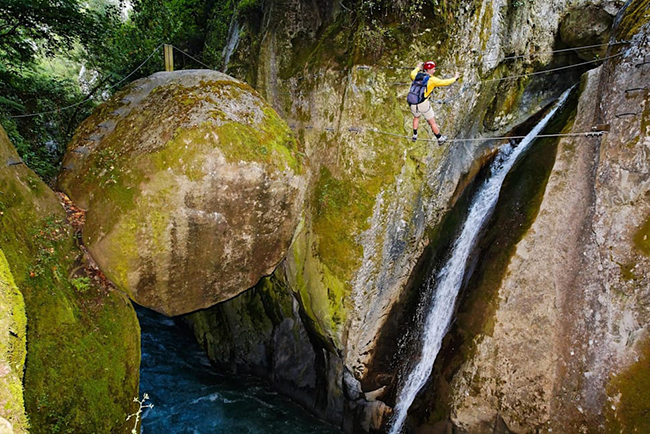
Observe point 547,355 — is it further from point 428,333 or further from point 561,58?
point 561,58

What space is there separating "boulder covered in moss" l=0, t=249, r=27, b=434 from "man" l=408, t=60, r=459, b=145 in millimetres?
6891

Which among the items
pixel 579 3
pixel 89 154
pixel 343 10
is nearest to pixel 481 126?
pixel 579 3

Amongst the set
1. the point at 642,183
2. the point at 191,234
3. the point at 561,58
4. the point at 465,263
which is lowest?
the point at 191,234

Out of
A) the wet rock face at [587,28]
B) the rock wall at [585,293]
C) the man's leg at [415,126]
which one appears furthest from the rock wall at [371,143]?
the rock wall at [585,293]

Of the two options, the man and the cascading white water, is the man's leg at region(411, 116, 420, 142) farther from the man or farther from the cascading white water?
the cascading white water

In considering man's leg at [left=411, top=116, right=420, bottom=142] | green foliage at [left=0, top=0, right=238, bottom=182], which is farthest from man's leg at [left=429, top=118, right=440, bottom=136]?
green foliage at [left=0, top=0, right=238, bottom=182]

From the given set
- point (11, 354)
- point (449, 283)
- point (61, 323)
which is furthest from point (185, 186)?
point (449, 283)

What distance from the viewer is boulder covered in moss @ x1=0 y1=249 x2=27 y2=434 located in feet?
7.35

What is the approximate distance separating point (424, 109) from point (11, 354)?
24.2ft

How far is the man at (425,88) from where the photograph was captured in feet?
22.9

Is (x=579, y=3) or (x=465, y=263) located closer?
Result: (x=465, y=263)

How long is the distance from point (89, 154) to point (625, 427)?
440 inches

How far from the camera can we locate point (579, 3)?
959 centimetres

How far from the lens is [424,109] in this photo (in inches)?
293
